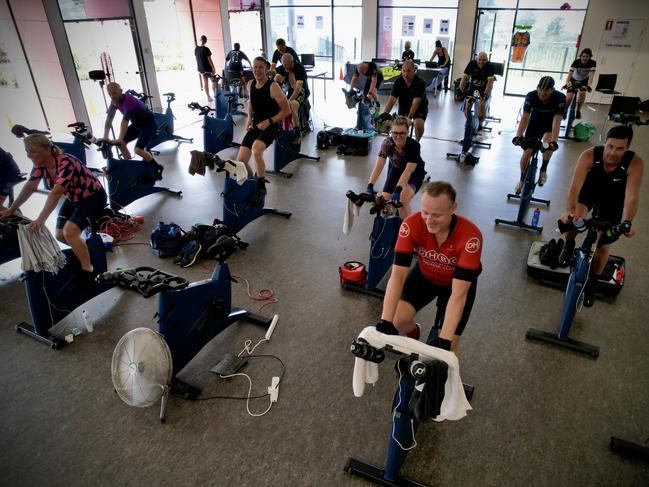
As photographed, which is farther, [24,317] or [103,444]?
[24,317]

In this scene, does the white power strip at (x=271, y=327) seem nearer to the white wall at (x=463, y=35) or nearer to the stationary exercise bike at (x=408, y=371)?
the stationary exercise bike at (x=408, y=371)

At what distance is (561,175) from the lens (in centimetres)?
622

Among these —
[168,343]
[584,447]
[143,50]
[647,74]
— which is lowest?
[584,447]

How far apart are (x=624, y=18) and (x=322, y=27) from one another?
316 inches

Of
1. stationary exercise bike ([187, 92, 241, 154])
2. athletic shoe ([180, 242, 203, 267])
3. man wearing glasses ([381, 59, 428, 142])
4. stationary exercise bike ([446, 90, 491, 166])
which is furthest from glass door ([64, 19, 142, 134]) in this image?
stationary exercise bike ([446, 90, 491, 166])

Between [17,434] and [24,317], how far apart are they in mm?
1302

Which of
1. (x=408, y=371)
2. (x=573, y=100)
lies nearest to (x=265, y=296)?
(x=408, y=371)

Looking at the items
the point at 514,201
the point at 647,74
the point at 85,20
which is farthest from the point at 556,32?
the point at 85,20

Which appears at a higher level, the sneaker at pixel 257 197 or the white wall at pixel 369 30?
the white wall at pixel 369 30

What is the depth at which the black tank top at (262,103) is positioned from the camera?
5.00 meters

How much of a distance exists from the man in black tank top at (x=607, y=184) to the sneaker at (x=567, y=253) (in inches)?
14.5

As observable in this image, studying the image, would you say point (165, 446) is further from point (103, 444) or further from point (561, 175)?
point (561, 175)

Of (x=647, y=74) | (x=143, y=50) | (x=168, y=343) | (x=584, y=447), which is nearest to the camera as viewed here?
(x=584, y=447)

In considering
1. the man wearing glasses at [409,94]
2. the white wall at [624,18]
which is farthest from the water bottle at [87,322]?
the white wall at [624,18]
